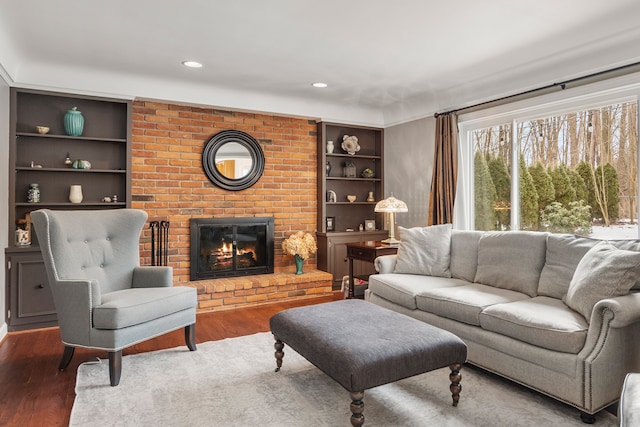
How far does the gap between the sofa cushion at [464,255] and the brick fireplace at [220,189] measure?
1802 millimetres

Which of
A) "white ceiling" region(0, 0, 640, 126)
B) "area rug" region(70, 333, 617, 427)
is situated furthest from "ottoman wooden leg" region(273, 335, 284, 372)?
"white ceiling" region(0, 0, 640, 126)

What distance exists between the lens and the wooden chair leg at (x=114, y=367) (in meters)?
2.54

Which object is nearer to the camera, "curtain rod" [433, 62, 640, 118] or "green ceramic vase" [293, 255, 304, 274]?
"curtain rod" [433, 62, 640, 118]

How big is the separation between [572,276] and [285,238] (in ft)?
10.9

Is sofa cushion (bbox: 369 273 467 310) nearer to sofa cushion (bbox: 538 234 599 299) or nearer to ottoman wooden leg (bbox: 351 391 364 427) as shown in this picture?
sofa cushion (bbox: 538 234 599 299)

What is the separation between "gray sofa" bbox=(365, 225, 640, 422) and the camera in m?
2.13

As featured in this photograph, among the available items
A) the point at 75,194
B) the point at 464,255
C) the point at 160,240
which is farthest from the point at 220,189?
the point at 464,255

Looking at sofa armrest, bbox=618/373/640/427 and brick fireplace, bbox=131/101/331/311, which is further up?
brick fireplace, bbox=131/101/331/311

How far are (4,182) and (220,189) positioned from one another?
2.02m

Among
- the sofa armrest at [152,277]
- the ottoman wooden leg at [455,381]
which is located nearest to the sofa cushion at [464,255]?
the ottoman wooden leg at [455,381]

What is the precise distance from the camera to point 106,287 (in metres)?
3.17

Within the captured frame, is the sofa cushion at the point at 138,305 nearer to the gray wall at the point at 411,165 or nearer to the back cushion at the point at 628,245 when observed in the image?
the back cushion at the point at 628,245

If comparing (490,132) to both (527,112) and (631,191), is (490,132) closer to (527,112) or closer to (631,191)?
(527,112)

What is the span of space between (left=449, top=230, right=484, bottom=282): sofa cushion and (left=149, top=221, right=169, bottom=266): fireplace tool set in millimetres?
2972
